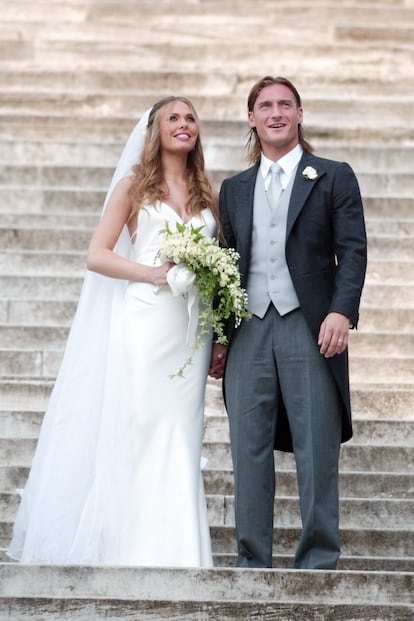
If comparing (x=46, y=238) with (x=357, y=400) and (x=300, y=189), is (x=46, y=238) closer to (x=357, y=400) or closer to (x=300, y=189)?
(x=357, y=400)

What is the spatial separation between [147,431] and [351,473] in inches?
52.2

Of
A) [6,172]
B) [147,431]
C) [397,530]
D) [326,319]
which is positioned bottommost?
[397,530]

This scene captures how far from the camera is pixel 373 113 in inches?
398

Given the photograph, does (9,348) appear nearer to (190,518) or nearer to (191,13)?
(190,518)

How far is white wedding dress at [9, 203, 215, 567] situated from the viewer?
207 inches

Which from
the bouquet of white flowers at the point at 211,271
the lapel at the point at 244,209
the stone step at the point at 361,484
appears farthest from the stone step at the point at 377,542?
the lapel at the point at 244,209

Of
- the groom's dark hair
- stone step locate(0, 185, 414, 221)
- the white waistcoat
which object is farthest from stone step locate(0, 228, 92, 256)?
the white waistcoat

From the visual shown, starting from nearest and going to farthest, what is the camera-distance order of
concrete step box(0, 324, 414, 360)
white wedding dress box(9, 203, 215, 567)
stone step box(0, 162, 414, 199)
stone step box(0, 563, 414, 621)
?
stone step box(0, 563, 414, 621) → white wedding dress box(9, 203, 215, 567) → concrete step box(0, 324, 414, 360) → stone step box(0, 162, 414, 199)

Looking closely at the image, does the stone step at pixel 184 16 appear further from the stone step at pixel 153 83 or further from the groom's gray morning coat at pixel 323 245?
the groom's gray morning coat at pixel 323 245

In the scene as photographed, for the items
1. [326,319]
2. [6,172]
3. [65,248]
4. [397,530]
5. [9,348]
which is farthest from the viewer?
[6,172]

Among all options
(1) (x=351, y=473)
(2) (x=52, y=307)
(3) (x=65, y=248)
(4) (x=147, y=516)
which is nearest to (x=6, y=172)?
(3) (x=65, y=248)

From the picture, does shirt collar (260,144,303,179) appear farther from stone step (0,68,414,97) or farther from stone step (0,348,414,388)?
stone step (0,68,414,97)

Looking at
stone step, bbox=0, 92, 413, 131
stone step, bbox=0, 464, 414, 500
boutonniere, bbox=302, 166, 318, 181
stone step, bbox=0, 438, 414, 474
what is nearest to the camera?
A: boutonniere, bbox=302, 166, 318, 181

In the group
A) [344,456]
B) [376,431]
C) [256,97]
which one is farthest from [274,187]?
[376,431]
